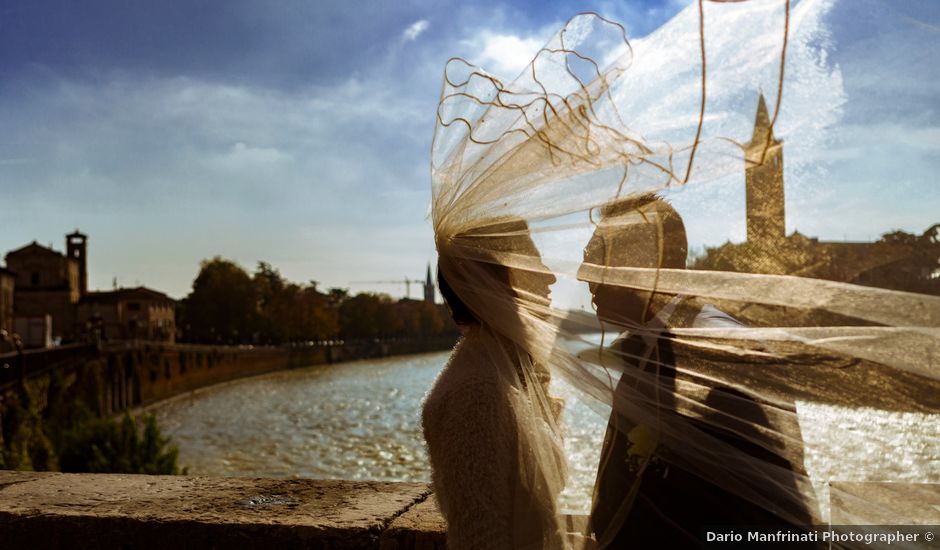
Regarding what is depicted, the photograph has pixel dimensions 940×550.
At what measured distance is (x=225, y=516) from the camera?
7.95ft

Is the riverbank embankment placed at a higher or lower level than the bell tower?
lower

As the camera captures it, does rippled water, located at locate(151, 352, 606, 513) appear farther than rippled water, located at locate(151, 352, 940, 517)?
Yes

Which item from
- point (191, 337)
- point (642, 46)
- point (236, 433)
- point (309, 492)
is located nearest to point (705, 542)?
point (642, 46)

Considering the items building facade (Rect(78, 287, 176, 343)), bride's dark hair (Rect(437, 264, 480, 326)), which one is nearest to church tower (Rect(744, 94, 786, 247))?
bride's dark hair (Rect(437, 264, 480, 326))

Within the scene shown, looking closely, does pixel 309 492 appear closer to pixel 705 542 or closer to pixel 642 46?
pixel 705 542

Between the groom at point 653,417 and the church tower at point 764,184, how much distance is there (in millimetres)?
146

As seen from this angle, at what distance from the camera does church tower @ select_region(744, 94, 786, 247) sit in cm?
155

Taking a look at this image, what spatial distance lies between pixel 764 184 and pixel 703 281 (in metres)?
0.22

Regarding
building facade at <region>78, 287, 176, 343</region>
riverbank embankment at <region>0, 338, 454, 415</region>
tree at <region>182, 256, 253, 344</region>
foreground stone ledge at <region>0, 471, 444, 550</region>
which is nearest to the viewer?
foreground stone ledge at <region>0, 471, 444, 550</region>

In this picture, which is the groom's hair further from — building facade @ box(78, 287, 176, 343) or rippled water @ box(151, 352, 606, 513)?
building facade @ box(78, 287, 176, 343)

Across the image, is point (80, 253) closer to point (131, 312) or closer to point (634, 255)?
point (131, 312)

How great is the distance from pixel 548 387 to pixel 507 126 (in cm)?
60

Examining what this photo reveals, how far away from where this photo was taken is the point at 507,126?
187 centimetres

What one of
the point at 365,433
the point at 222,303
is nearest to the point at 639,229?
the point at 365,433
